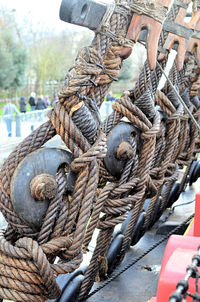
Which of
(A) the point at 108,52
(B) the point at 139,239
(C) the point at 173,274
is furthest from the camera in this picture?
(B) the point at 139,239

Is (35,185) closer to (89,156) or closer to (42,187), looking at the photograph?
(42,187)

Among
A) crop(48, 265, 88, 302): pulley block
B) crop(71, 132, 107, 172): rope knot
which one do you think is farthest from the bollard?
crop(71, 132, 107, 172): rope knot

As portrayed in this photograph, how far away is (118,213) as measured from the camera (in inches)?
59.5

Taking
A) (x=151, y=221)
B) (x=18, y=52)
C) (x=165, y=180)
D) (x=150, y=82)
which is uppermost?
(x=150, y=82)

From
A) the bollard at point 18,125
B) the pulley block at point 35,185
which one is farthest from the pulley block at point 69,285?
the bollard at point 18,125

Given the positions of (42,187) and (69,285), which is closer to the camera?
(42,187)

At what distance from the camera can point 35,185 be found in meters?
1.06

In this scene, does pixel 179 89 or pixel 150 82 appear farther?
pixel 179 89

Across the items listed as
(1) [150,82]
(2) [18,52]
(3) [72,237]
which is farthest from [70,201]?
(2) [18,52]

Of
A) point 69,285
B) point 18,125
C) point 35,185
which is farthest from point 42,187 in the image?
point 18,125

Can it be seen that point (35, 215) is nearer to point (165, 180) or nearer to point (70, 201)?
point (70, 201)

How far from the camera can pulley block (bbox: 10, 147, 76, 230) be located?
1.06 meters

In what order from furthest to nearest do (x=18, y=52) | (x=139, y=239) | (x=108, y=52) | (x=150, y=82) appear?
(x=18, y=52) < (x=139, y=239) < (x=150, y=82) < (x=108, y=52)

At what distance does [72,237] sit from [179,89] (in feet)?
4.56
